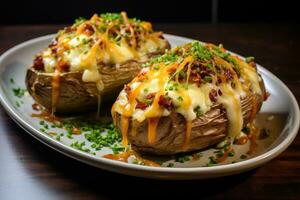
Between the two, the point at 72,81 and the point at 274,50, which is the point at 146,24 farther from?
the point at 274,50

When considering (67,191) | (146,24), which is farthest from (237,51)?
(67,191)

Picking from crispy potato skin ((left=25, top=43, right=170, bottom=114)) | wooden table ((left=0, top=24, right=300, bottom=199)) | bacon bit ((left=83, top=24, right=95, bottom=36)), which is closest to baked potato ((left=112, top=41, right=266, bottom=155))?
wooden table ((left=0, top=24, right=300, bottom=199))

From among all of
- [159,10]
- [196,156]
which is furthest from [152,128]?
[159,10]

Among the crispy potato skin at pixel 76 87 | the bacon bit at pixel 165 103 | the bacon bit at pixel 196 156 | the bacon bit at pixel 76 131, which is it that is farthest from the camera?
the crispy potato skin at pixel 76 87

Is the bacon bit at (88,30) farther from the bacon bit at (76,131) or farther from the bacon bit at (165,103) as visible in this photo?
the bacon bit at (165,103)

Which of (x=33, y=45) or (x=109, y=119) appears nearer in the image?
(x=109, y=119)

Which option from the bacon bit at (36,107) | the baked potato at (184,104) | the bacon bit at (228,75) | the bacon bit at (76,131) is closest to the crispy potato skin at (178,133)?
the baked potato at (184,104)

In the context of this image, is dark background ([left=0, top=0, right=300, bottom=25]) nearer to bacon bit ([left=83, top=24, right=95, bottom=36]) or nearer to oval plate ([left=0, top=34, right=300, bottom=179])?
oval plate ([left=0, top=34, right=300, bottom=179])
